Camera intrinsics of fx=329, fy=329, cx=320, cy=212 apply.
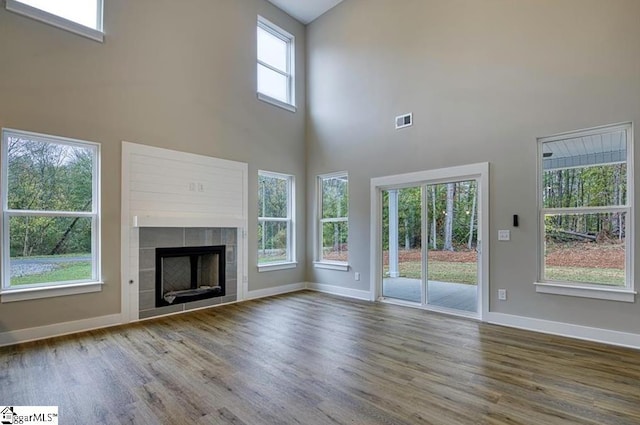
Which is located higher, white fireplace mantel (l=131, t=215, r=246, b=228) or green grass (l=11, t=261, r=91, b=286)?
white fireplace mantel (l=131, t=215, r=246, b=228)

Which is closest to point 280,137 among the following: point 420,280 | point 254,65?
point 254,65

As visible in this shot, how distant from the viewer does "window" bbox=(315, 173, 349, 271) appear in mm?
6133

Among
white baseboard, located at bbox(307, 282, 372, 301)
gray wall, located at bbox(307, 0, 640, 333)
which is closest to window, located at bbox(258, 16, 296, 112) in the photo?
gray wall, located at bbox(307, 0, 640, 333)

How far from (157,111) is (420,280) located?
4.59m

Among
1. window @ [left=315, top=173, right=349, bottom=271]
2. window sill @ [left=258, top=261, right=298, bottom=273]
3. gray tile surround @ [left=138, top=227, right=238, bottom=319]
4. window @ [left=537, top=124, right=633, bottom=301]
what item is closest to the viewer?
window @ [left=537, top=124, right=633, bottom=301]

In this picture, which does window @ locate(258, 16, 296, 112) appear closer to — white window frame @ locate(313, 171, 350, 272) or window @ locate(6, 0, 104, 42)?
white window frame @ locate(313, 171, 350, 272)

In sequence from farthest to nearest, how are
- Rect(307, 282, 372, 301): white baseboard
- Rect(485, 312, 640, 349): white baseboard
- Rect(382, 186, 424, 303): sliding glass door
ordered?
Rect(307, 282, 372, 301): white baseboard → Rect(382, 186, 424, 303): sliding glass door → Rect(485, 312, 640, 349): white baseboard

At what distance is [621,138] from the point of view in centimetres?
357

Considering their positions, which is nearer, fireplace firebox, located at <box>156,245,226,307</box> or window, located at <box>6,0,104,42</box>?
window, located at <box>6,0,104,42</box>

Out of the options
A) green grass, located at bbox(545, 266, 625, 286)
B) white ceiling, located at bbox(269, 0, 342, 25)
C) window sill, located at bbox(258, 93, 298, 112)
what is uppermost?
white ceiling, located at bbox(269, 0, 342, 25)

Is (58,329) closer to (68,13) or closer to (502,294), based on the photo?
(68,13)

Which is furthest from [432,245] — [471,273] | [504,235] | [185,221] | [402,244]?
[185,221]

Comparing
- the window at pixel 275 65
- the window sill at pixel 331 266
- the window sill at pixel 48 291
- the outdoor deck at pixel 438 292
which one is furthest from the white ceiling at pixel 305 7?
the window sill at pixel 48 291

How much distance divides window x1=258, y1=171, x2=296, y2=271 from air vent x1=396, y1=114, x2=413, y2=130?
7.71 feet
